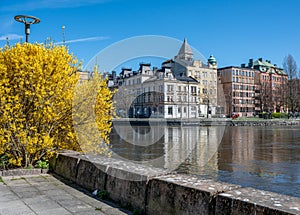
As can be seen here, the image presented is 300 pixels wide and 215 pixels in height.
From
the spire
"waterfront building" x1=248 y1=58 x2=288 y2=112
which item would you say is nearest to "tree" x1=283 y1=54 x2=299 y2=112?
Result: "waterfront building" x1=248 y1=58 x2=288 y2=112

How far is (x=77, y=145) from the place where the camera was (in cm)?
988

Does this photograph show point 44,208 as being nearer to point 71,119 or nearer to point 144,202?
point 144,202

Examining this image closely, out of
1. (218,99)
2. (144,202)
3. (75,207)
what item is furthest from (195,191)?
(218,99)

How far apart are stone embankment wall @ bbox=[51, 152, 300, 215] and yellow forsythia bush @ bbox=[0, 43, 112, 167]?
1.89 m

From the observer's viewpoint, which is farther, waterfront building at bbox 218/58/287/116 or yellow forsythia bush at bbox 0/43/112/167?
waterfront building at bbox 218/58/287/116

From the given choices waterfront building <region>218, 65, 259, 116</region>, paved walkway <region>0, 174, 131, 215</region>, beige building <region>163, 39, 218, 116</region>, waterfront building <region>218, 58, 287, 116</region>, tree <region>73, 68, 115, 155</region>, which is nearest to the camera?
paved walkway <region>0, 174, 131, 215</region>

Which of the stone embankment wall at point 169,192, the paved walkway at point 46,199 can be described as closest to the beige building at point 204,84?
the paved walkway at point 46,199

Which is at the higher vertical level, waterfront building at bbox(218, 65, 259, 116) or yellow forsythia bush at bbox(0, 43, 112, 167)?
waterfront building at bbox(218, 65, 259, 116)

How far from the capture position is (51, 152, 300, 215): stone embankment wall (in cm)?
383

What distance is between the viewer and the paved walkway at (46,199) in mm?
5393

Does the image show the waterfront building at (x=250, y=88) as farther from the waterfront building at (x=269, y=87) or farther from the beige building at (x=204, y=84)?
the beige building at (x=204, y=84)

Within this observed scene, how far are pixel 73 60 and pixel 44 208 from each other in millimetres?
5459

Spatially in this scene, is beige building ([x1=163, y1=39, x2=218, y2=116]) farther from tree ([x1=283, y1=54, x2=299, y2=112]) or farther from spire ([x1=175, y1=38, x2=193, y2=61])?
spire ([x1=175, y1=38, x2=193, y2=61])

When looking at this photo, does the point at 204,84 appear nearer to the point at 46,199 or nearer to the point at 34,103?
the point at 34,103
